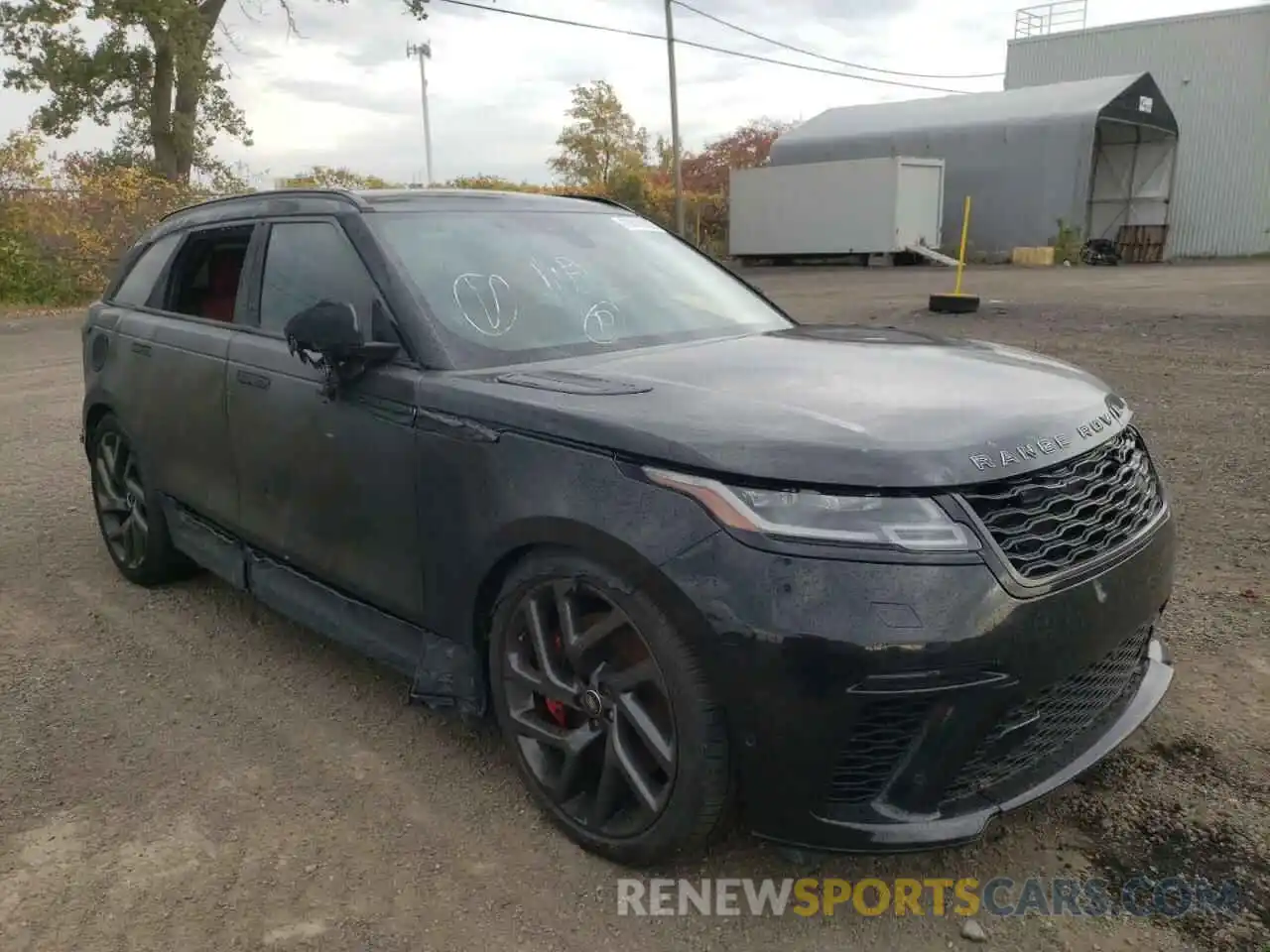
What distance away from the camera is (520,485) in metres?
2.54

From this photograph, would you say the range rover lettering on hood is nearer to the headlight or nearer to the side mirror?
the headlight

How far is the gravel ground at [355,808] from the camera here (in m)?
2.38

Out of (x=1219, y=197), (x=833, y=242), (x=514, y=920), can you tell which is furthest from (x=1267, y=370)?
(x=1219, y=197)

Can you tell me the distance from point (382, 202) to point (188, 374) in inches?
46.0

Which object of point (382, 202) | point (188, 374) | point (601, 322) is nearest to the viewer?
point (601, 322)

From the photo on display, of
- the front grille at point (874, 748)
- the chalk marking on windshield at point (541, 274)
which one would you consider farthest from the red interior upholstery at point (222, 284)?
the front grille at point (874, 748)

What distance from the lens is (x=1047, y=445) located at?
92.9 inches

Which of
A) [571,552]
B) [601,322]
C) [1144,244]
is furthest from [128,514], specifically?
[1144,244]

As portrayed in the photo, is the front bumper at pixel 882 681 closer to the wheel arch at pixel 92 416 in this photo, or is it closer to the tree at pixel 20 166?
the wheel arch at pixel 92 416

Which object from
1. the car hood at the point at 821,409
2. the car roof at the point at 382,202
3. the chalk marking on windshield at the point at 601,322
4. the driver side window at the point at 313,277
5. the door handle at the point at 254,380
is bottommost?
the door handle at the point at 254,380

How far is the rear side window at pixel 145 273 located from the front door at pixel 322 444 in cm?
110

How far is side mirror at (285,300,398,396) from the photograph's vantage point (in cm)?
283

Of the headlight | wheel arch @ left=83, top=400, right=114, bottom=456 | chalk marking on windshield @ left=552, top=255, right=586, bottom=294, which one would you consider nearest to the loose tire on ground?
chalk marking on windshield @ left=552, top=255, right=586, bottom=294

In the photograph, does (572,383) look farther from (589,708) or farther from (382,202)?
(382,202)
